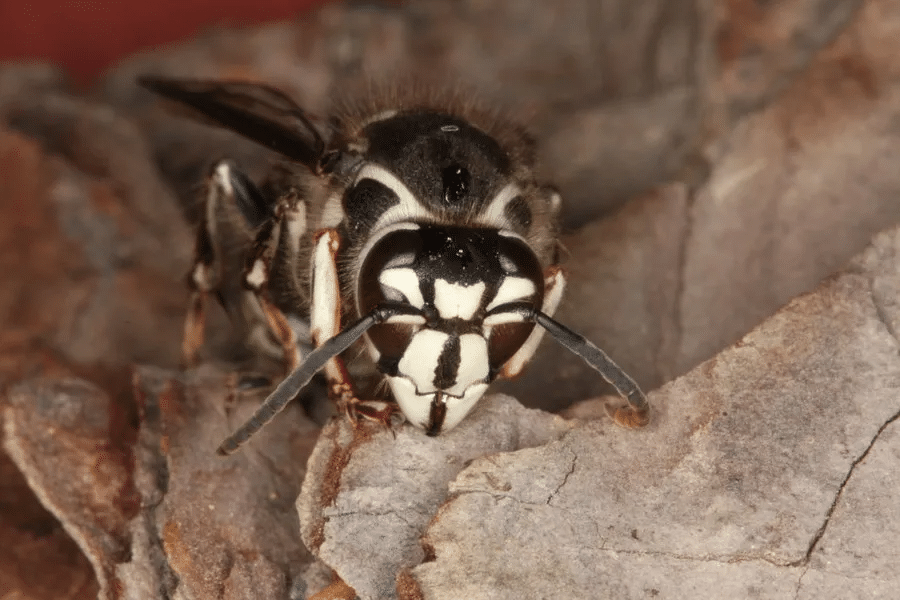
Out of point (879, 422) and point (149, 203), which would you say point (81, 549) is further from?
point (879, 422)

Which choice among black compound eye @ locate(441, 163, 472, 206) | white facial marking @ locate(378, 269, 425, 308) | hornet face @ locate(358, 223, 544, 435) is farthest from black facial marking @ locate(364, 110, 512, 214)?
white facial marking @ locate(378, 269, 425, 308)

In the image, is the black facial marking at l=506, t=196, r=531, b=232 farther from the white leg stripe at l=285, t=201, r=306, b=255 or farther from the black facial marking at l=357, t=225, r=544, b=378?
the white leg stripe at l=285, t=201, r=306, b=255

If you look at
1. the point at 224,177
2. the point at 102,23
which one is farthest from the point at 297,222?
the point at 102,23

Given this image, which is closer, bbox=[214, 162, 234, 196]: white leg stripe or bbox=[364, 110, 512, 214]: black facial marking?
bbox=[364, 110, 512, 214]: black facial marking

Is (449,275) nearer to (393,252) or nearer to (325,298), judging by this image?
(393,252)

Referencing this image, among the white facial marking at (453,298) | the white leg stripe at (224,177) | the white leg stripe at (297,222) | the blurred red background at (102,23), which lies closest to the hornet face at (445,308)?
the white facial marking at (453,298)

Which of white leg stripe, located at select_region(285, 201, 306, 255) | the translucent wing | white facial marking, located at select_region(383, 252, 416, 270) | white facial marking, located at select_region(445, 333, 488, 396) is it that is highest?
the translucent wing
